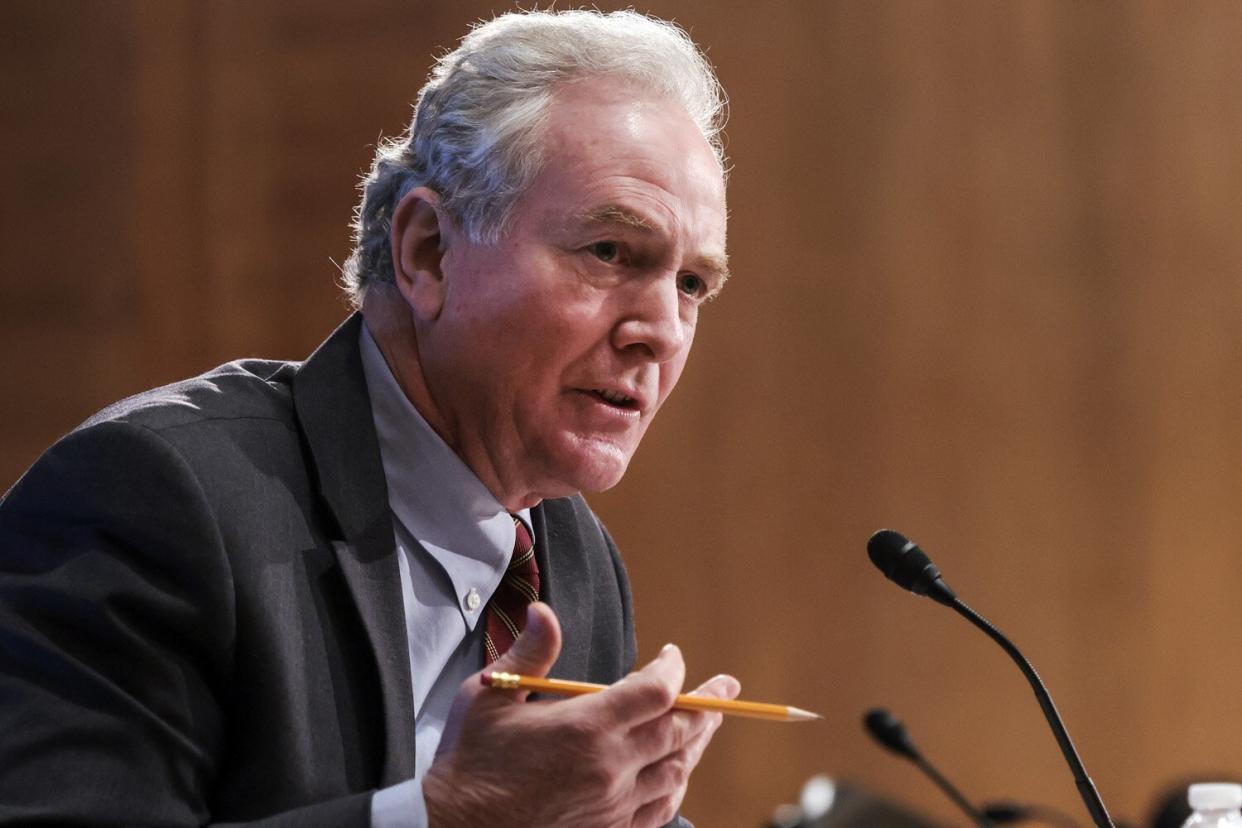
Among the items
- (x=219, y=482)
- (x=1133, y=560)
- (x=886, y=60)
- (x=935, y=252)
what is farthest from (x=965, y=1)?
(x=219, y=482)

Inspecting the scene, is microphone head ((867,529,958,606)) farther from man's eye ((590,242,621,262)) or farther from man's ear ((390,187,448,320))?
man's ear ((390,187,448,320))

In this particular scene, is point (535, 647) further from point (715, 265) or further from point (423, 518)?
point (715, 265)

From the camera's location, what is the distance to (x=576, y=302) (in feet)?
5.75

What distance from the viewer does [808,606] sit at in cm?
Result: 415

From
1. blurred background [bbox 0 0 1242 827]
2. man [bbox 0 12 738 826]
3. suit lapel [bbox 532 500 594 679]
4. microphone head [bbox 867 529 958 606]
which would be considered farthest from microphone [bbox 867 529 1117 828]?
blurred background [bbox 0 0 1242 827]

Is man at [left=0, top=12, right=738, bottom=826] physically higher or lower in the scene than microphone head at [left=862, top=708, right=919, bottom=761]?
higher

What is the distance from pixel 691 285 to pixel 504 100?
0.36 m

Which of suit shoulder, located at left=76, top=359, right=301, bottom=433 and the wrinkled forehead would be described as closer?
suit shoulder, located at left=76, top=359, right=301, bottom=433

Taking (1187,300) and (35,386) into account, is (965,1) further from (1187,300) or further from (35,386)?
(35,386)

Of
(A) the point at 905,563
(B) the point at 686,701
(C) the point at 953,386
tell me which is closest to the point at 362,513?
(B) the point at 686,701

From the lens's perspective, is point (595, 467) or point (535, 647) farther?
point (595, 467)

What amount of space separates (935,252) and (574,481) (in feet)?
8.78

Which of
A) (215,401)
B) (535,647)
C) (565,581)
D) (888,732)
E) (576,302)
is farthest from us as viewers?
(888,732)

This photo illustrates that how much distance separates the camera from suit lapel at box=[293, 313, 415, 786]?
159cm
